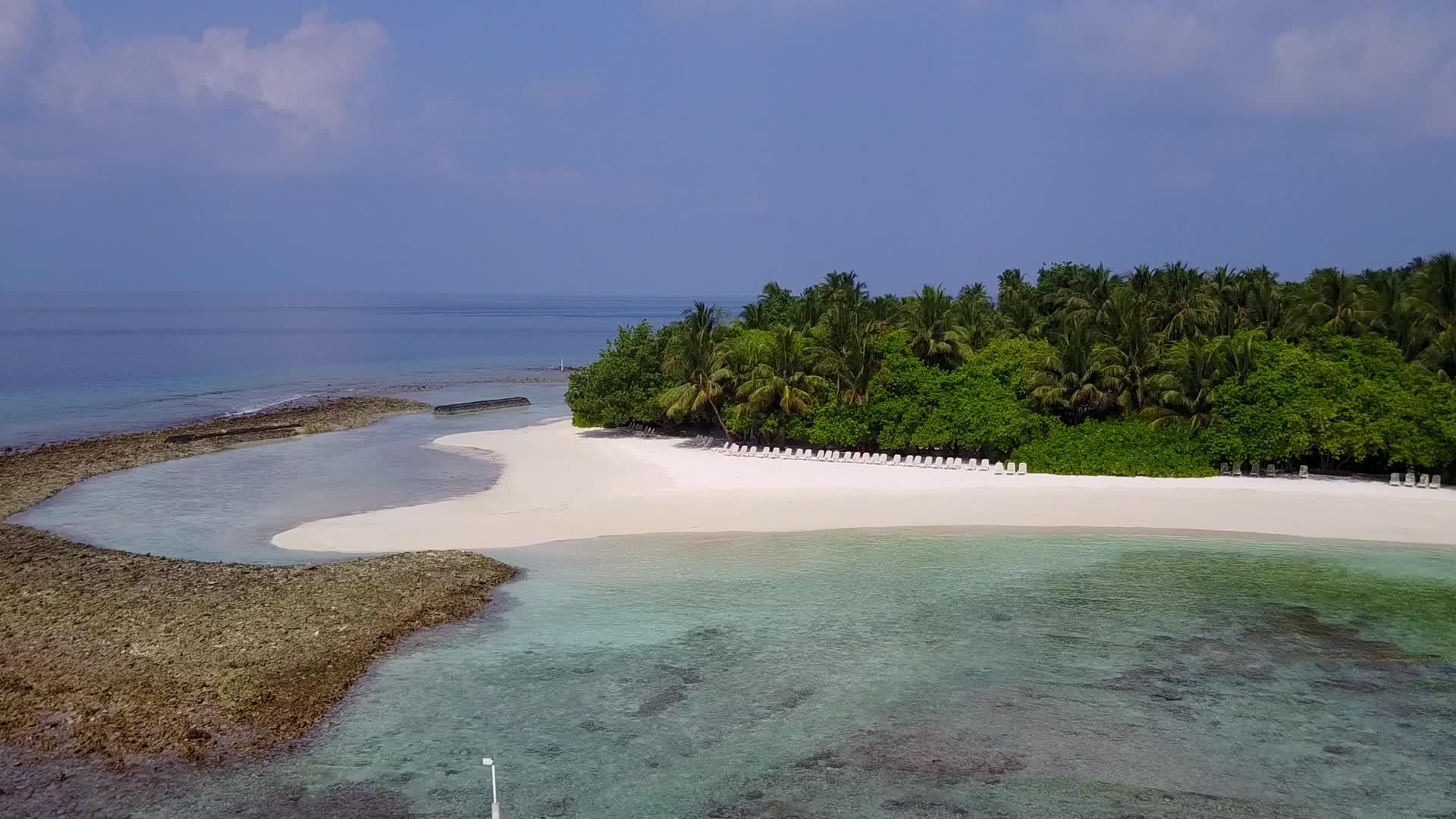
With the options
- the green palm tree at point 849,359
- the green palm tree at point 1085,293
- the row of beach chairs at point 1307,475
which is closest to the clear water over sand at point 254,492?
the green palm tree at point 849,359

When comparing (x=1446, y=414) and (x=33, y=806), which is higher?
(x=1446, y=414)

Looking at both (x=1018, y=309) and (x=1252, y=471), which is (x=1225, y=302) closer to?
(x=1018, y=309)

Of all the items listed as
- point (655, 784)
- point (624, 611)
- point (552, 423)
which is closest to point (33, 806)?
point (655, 784)

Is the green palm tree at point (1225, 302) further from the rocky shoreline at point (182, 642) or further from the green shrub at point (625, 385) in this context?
the rocky shoreline at point (182, 642)

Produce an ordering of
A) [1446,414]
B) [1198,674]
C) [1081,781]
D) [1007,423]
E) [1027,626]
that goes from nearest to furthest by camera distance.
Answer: [1081,781] < [1198,674] < [1027,626] < [1446,414] < [1007,423]

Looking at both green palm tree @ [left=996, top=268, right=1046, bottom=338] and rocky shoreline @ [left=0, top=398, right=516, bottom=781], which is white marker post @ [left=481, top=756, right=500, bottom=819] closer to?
rocky shoreline @ [left=0, top=398, right=516, bottom=781]

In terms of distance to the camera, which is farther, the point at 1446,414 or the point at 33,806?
the point at 1446,414

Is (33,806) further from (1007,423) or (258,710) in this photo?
(1007,423)
